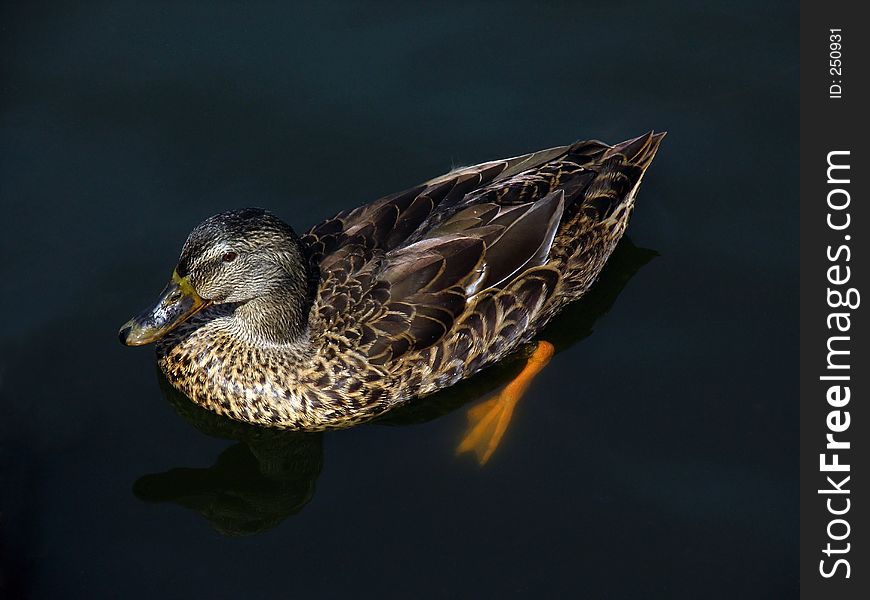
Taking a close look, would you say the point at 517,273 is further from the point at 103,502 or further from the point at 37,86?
the point at 37,86

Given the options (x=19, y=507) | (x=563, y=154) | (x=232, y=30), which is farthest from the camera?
(x=232, y=30)

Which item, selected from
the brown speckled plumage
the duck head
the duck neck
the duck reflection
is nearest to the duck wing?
the brown speckled plumage

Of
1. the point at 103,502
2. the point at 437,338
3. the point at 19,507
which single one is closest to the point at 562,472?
the point at 437,338

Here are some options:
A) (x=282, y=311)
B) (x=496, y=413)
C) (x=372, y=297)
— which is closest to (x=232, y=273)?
(x=282, y=311)

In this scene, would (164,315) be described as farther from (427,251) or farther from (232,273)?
(427,251)

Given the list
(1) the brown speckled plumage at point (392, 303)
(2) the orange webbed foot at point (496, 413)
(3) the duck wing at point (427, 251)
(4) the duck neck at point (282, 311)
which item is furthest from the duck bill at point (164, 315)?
(2) the orange webbed foot at point (496, 413)

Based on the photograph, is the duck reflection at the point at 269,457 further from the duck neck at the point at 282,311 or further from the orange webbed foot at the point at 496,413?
the duck neck at the point at 282,311
